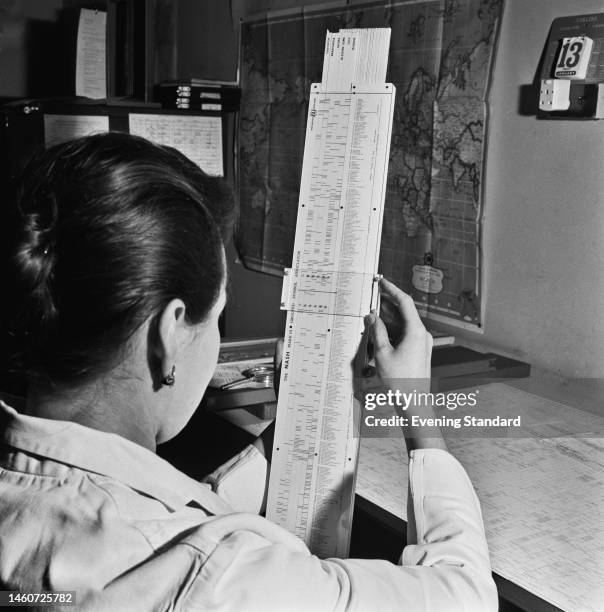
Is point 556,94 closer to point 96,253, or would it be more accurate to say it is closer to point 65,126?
point 96,253

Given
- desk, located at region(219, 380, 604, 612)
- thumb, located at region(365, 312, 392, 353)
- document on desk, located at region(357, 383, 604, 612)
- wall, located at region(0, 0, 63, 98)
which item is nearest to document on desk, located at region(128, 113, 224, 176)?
wall, located at region(0, 0, 63, 98)

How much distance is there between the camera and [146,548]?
2.01 ft

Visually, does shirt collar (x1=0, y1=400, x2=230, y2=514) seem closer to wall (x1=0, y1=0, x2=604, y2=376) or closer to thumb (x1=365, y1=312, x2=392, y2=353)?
thumb (x1=365, y1=312, x2=392, y2=353)

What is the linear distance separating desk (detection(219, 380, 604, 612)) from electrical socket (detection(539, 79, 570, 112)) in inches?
26.3

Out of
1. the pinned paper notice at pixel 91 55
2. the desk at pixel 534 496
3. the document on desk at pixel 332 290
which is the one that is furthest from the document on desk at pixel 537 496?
the pinned paper notice at pixel 91 55

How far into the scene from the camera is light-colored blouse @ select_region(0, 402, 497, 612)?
1.96ft

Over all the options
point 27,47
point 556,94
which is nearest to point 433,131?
point 556,94

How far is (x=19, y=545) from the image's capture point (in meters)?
0.63

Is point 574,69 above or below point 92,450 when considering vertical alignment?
above

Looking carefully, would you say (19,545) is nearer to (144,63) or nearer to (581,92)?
(581,92)

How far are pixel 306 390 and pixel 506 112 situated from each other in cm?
118

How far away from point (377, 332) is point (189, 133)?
2059 millimetres

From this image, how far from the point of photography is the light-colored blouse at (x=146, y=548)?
0.60 m

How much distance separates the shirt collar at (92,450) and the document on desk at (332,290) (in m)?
0.36
